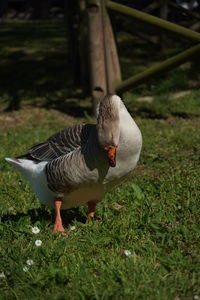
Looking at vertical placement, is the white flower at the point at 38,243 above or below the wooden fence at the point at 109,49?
above

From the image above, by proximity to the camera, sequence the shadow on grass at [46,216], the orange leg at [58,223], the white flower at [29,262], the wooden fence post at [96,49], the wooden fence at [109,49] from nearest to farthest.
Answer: the white flower at [29,262] < the orange leg at [58,223] < the shadow on grass at [46,216] < the wooden fence at [109,49] < the wooden fence post at [96,49]

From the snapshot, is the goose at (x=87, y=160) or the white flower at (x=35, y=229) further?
the white flower at (x=35, y=229)

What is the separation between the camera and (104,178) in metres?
4.00

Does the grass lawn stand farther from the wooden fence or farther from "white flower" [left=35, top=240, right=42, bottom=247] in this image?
the wooden fence

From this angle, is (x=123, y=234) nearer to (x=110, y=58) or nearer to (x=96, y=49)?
(x=96, y=49)

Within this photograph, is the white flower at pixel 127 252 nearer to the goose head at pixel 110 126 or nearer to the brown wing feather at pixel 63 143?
the goose head at pixel 110 126

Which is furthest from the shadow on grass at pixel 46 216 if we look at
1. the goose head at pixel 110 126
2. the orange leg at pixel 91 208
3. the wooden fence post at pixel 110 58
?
the wooden fence post at pixel 110 58

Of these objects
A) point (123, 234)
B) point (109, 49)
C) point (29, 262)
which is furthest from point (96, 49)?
point (29, 262)

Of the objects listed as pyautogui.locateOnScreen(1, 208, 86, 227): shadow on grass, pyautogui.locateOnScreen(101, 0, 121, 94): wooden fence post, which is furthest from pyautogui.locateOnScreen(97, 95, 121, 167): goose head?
pyautogui.locateOnScreen(101, 0, 121, 94): wooden fence post

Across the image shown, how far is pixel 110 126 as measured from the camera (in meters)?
3.71

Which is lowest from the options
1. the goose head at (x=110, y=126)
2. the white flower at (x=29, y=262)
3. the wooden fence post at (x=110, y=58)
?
the wooden fence post at (x=110, y=58)

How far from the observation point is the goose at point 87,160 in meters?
3.77

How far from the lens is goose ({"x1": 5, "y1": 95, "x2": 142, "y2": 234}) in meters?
3.77

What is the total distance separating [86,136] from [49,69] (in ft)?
32.4
